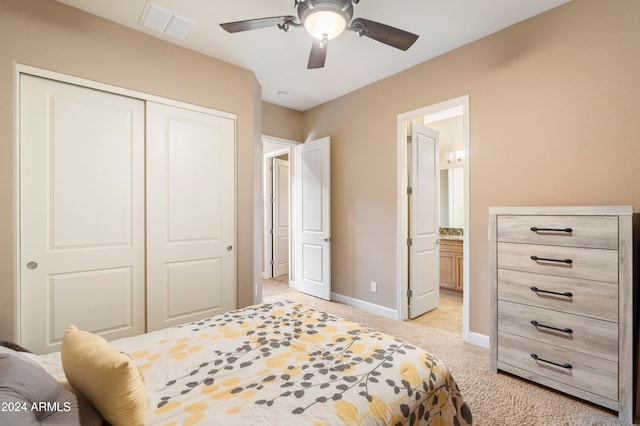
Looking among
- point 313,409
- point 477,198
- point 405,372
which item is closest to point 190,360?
point 313,409

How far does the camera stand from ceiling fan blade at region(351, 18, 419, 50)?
1.78 metres

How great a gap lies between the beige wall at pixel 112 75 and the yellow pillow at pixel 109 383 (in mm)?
1746

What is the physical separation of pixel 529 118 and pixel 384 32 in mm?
1486

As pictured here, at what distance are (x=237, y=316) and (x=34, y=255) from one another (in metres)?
1.66

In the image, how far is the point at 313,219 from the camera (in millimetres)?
4328

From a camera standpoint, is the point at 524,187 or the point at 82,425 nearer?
the point at 82,425

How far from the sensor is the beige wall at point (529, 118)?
2014 millimetres

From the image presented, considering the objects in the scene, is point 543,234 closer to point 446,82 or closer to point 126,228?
point 446,82

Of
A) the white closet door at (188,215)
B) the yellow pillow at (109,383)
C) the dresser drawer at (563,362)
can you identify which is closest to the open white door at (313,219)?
the white closet door at (188,215)

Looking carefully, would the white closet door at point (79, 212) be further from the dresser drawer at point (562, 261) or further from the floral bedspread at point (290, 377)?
the dresser drawer at point (562, 261)

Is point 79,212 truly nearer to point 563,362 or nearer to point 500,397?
point 500,397

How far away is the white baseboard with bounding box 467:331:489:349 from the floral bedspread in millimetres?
1612

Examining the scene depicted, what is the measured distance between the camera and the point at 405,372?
4.00 ft

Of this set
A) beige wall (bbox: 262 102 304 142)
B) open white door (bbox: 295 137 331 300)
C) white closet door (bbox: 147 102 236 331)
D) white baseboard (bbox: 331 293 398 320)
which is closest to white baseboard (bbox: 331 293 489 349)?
white baseboard (bbox: 331 293 398 320)
